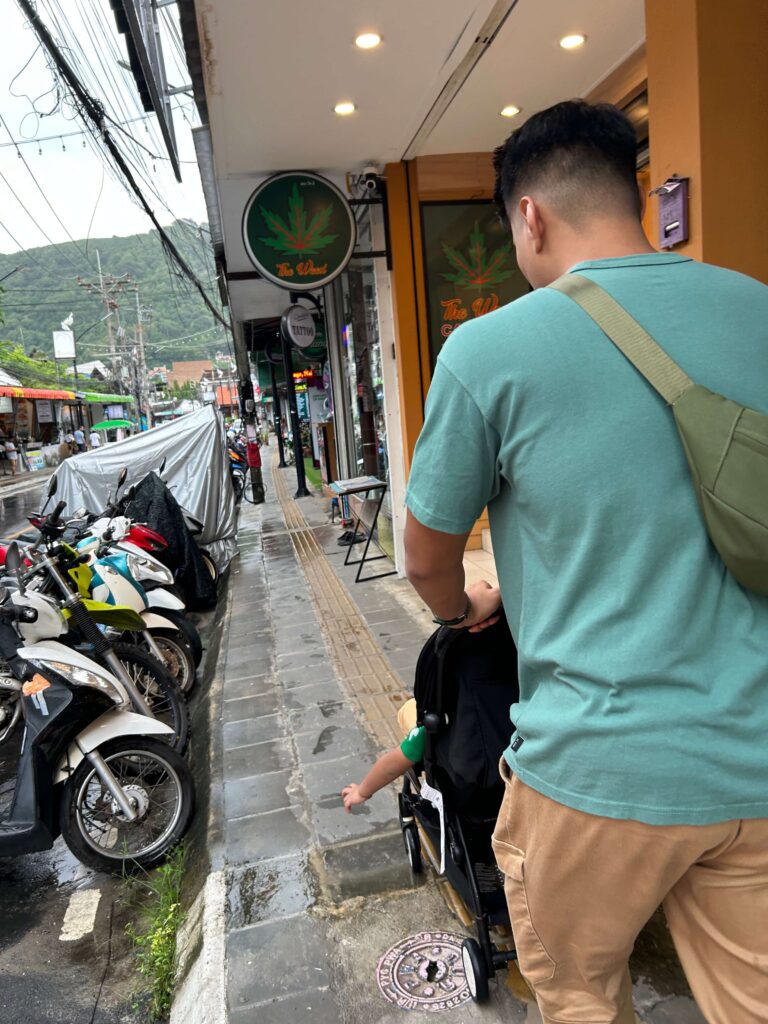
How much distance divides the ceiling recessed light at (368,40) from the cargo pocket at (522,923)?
13.3 feet

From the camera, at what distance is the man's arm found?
111 cm

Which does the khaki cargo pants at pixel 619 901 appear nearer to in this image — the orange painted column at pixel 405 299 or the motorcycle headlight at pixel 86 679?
the motorcycle headlight at pixel 86 679

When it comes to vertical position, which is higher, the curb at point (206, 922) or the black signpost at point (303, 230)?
the black signpost at point (303, 230)

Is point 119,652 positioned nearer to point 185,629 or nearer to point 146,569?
point 185,629

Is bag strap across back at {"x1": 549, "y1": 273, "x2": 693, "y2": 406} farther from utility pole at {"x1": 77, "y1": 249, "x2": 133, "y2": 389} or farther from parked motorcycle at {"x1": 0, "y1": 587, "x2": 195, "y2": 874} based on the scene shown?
utility pole at {"x1": 77, "y1": 249, "x2": 133, "y2": 389}

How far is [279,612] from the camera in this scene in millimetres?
6121

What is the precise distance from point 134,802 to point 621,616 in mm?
2859

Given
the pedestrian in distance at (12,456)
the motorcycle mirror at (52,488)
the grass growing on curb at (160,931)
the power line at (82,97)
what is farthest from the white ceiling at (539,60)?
the pedestrian in distance at (12,456)

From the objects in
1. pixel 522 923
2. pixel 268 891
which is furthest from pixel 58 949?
pixel 522 923

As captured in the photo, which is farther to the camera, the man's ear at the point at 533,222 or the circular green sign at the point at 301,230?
the circular green sign at the point at 301,230

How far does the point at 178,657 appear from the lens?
4855mm

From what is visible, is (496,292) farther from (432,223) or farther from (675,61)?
(675,61)

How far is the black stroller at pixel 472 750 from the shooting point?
175 centimetres

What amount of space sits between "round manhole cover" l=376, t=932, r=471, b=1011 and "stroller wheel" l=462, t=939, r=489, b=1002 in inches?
3.5
